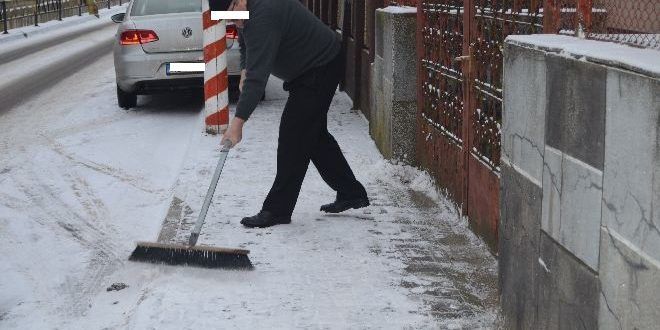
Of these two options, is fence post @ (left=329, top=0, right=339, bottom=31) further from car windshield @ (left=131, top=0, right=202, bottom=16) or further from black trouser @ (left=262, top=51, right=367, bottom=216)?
black trouser @ (left=262, top=51, right=367, bottom=216)

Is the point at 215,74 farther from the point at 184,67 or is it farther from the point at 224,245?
the point at 224,245

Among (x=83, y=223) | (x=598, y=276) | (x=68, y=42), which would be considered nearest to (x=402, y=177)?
(x=83, y=223)

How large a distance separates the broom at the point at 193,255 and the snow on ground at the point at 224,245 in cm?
6

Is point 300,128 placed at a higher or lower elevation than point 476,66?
lower

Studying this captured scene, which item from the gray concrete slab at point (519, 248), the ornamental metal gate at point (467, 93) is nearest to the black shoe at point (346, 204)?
the ornamental metal gate at point (467, 93)

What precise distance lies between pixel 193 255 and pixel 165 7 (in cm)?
796

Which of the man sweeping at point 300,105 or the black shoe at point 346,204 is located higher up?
the man sweeping at point 300,105

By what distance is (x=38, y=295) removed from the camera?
5.40m

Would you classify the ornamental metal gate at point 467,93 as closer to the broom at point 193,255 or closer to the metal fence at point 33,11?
the broom at point 193,255

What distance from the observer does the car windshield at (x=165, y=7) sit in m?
13.0

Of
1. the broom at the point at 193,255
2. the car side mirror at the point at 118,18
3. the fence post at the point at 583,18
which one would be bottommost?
the broom at the point at 193,255

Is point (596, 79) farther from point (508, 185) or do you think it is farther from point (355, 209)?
point (355, 209)

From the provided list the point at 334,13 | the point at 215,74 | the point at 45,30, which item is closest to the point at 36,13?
the point at 45,30

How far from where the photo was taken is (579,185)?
344cm
